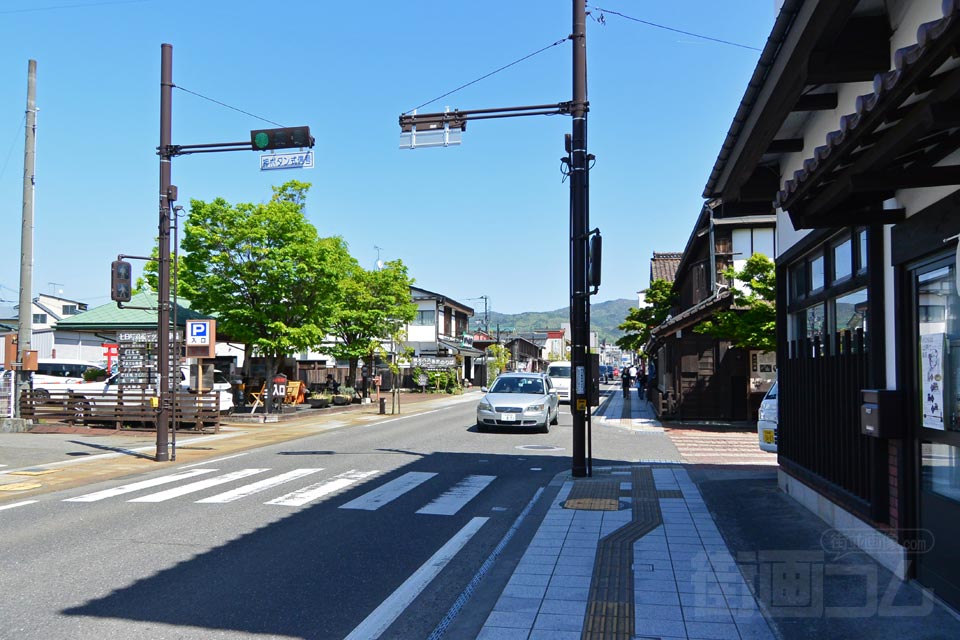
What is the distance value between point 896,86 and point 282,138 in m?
10.6

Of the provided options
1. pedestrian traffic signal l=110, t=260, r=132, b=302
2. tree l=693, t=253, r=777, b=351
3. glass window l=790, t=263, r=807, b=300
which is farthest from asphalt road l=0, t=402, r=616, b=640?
tree l=693, t=253, r=777, b=351

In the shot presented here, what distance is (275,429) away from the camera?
21203mm

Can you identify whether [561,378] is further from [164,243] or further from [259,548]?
[259,548]

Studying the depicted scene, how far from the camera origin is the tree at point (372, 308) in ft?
119

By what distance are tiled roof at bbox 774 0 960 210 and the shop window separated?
220 centimetres

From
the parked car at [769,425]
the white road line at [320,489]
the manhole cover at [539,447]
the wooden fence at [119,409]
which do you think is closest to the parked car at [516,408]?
the manhole cover at [539,447]

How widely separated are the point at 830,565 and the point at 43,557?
6.89 m

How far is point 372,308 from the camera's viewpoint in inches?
1497

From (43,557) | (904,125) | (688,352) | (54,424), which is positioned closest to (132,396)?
(54,424)

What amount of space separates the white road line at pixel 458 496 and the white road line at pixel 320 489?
1593mm

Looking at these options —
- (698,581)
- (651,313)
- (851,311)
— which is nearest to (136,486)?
(698,581)

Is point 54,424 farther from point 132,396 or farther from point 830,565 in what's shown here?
point 830,565

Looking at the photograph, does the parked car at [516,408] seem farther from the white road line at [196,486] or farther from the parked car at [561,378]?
the parked car at [561,378]

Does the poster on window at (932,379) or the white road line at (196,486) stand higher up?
the poster on window at (932,379)
